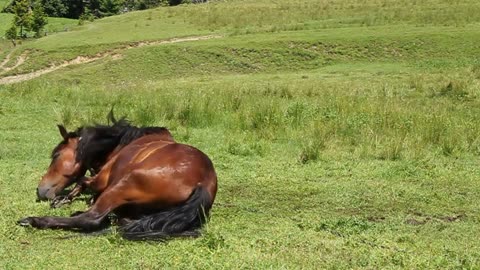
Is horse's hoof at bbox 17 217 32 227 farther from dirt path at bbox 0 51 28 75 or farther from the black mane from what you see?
dirt path at bbox 0 51 28 75

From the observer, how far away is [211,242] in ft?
16.6

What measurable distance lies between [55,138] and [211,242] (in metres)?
6.26

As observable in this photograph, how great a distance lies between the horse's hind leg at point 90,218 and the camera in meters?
5.47

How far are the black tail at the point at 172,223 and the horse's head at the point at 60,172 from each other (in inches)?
57.4

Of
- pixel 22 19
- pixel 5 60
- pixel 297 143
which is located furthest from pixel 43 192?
pixel 22 19

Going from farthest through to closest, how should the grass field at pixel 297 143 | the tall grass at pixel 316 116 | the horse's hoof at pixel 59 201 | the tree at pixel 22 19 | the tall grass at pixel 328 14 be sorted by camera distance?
the tree at pixel 22 19, the tall grass at pixel 328 14, the tall grass at pixel 316 116, the horse's hoof at pixel 59 201, the grass field at pixel 297 143

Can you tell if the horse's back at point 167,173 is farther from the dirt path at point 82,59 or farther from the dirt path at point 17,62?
the dirt path at point 17,62

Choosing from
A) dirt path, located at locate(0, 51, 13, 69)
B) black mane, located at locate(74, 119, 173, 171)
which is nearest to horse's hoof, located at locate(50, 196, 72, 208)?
black mane, located at locate(74, 119, 173, 171)

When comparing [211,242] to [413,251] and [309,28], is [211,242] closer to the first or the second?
[413,251]

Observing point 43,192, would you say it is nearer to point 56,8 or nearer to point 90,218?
point 90,218

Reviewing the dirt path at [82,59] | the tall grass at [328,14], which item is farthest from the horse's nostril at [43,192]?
the tall grass at [328,14]

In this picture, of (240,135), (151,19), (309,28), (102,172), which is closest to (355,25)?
(309,28)

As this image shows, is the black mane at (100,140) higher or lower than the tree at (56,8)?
higher

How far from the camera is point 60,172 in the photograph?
21.3 ft
